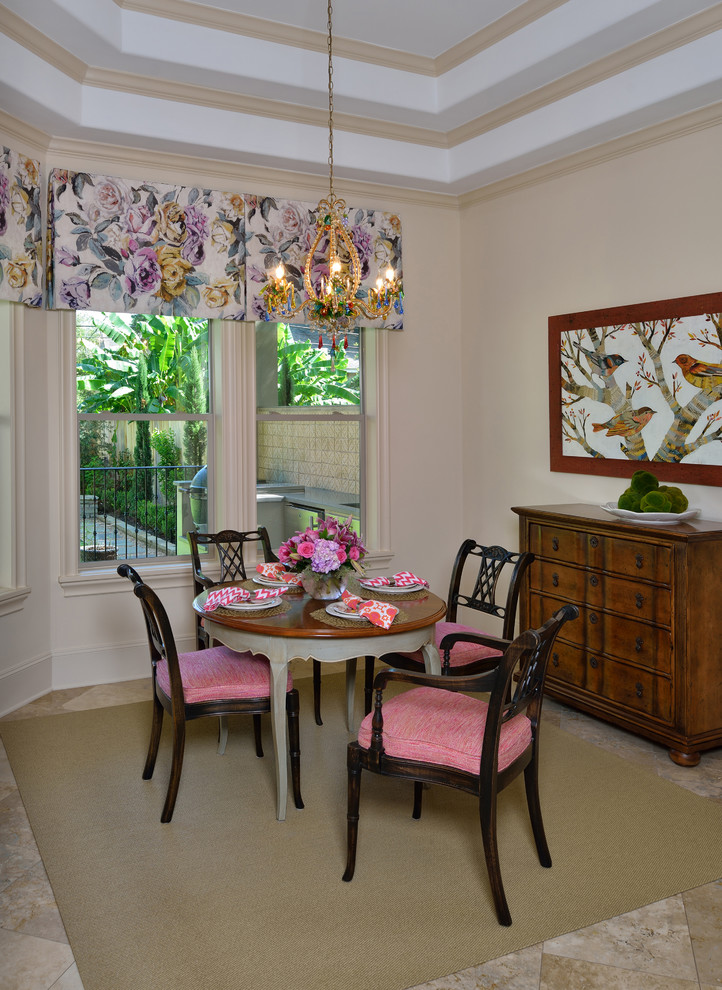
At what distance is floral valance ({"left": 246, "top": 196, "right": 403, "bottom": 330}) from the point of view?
482 centimetres

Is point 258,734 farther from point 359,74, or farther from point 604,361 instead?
point 359,74

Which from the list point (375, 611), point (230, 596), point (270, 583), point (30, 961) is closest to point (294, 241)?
point (270, 583)

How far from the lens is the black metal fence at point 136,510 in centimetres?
475

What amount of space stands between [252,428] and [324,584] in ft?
6.22

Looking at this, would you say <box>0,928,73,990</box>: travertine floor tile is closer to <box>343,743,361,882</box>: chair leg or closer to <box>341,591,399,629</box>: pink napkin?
<box>343,743,361,882</box>: chair leg

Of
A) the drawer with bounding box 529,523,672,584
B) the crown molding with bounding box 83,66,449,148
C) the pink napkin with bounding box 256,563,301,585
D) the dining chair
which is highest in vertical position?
the crown molding with bounding box 83,66,449,148

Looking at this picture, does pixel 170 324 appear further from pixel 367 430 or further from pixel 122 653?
pixel 122 653

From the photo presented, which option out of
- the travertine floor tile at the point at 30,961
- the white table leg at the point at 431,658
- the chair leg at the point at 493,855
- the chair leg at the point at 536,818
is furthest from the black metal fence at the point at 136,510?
the chair leg at the point at 493,855

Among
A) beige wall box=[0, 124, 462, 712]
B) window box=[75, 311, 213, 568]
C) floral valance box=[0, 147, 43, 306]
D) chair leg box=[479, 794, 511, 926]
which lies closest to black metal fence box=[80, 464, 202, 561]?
window box=[75, 311, 213, 568]

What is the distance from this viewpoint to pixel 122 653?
15.6ft

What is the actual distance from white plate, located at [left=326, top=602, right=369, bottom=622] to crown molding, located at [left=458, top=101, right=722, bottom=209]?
2906 millimetres

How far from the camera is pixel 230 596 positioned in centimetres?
323

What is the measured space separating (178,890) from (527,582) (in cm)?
252

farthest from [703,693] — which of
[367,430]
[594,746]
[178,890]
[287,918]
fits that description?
[367,430]
